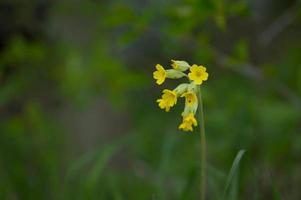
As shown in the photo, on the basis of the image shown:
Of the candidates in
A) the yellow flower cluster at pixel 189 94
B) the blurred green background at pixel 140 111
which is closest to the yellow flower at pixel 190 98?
the yellow flower cluster at pixel 189 94

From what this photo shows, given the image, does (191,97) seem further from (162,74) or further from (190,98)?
(162,74)

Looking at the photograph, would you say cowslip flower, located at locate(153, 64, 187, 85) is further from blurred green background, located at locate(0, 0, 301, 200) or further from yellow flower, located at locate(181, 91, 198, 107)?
blurred green background, located at locate(0, 0, 301, 200)

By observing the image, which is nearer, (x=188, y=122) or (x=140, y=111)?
(x=188, y=122)

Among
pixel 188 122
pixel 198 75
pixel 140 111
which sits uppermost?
pixel 140 111

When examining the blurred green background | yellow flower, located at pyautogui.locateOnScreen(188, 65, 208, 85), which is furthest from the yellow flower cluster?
the blurred green background

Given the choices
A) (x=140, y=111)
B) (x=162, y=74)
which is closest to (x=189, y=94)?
(x=162, y=74)

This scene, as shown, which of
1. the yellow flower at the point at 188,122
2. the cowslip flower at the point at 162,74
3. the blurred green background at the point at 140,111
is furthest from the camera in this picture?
the blurred green background at the point at 140,111

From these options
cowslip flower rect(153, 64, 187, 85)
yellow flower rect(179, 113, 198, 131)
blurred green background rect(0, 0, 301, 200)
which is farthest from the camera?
blurred green background rect(0, 0, 301, 200)

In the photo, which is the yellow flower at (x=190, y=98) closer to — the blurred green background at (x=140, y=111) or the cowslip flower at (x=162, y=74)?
the cowslip flower at (x=162, y=74)

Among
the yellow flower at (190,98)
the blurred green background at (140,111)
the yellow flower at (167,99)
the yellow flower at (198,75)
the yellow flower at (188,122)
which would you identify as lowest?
the yellow flower at (188,122)
